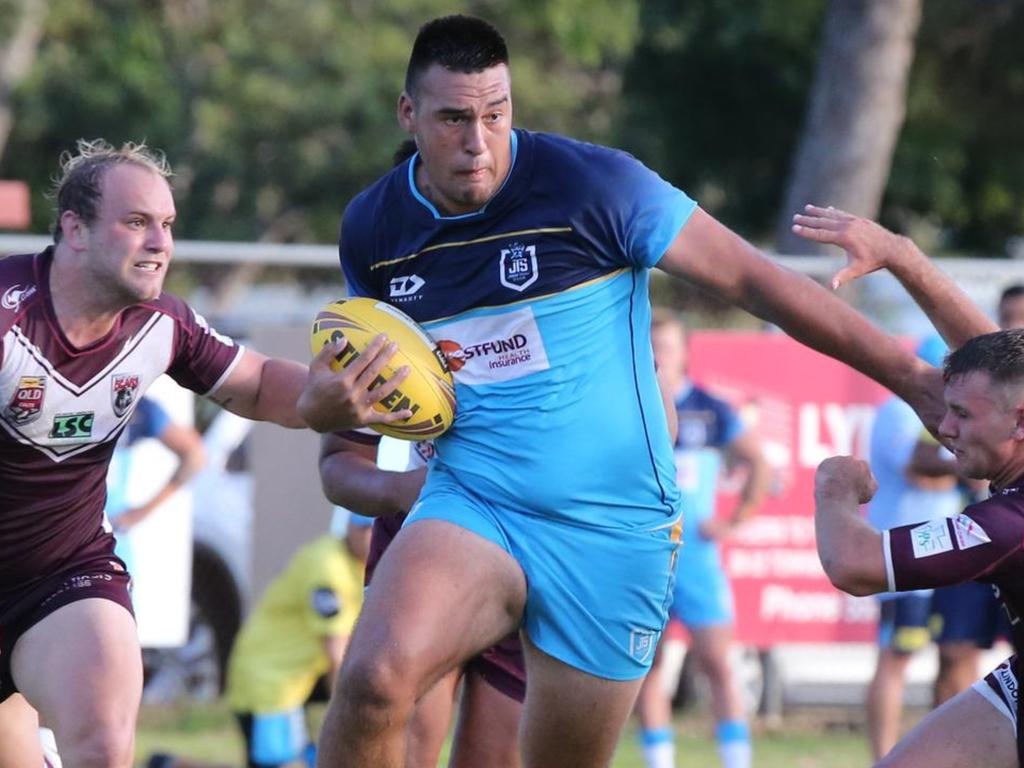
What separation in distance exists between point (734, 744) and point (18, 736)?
4.48 metres

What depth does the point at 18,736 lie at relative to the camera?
5.46 metres

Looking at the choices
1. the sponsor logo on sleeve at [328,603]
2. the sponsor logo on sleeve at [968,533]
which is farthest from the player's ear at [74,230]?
the sponsor logo on sleeve at [328,603]

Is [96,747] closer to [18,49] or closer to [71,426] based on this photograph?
[71,426]

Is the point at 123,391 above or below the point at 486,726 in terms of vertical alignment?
above

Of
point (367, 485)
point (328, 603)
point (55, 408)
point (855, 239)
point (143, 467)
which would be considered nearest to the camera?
point (855, 239)

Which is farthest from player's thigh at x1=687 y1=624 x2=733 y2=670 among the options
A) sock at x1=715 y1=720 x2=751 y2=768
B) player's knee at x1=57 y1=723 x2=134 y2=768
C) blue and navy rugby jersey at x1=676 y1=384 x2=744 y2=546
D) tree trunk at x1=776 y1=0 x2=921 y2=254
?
tree trunk at x1=776 y1=0 x2=921 y2=254

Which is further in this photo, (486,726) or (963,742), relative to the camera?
(486,726)

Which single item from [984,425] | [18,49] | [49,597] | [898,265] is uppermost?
[18,49]

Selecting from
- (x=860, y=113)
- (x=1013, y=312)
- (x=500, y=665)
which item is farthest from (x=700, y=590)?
(x=860, y=113)

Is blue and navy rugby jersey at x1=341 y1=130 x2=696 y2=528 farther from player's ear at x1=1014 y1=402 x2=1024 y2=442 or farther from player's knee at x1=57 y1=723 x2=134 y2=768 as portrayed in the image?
player's knee at x1=57 y1=723 x2=134 y2=768

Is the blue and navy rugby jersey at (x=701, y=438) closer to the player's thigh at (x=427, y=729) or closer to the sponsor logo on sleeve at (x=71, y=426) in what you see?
the player's thigh at (x=427, y=729)

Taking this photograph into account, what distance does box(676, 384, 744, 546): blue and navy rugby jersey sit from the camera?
9.77 meters

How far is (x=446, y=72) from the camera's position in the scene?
470 cm

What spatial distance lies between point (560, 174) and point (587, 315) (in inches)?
15.2
